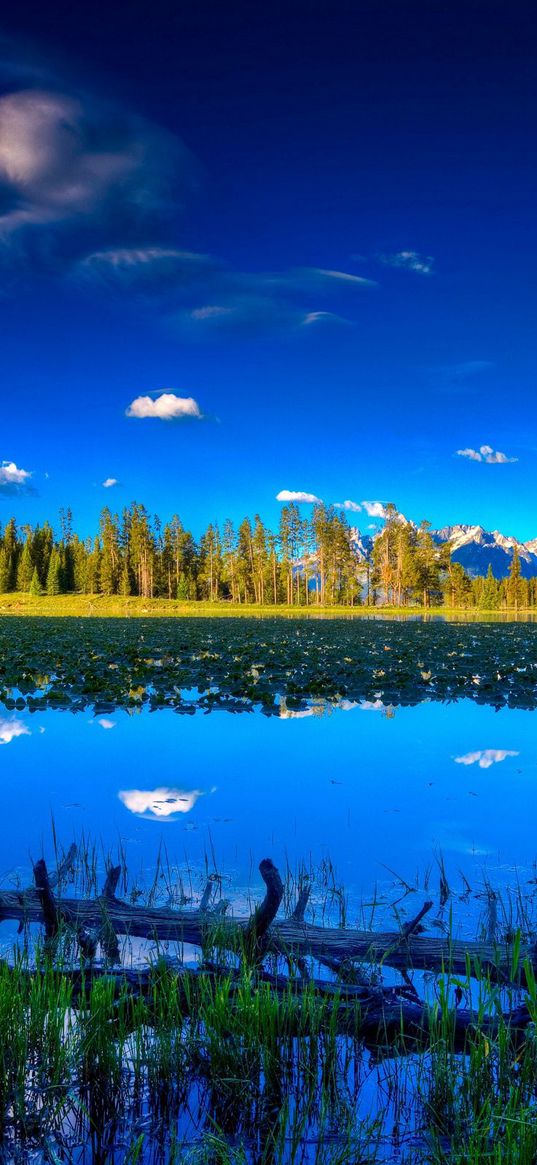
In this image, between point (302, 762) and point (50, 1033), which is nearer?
point (50, 1033)

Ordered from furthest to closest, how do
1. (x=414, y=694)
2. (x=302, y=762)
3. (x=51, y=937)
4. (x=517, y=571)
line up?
1. (x=517, y=571)
2. (x=414, y=694)
3. (x=302, y=762)
4. (x=51, y=937)

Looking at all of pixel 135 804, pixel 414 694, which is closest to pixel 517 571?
pixel 414 694

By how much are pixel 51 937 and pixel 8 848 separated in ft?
5.60

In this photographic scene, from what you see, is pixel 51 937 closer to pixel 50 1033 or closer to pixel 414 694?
pixel 50 1033

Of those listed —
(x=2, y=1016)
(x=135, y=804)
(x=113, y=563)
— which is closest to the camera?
(x=2, y=1016)

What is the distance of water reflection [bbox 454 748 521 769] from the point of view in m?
7.75

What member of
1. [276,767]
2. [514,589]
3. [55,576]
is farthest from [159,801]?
[514,589]

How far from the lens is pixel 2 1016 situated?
2312 millimetres

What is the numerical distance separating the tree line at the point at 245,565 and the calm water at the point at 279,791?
257ft

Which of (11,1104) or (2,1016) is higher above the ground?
(2,1016)

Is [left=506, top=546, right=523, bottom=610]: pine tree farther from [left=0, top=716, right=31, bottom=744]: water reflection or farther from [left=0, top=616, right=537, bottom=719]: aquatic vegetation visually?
[left=0, top=716, right=31, bottom=744]: water reflection

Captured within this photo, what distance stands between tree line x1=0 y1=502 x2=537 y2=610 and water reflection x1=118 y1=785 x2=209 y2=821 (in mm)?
81490

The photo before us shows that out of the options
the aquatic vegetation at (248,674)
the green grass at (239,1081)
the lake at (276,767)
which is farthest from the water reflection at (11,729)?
the green grass at (239,1081)

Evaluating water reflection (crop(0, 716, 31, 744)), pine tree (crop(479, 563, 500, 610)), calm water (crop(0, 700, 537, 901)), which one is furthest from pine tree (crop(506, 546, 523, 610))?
water reflection (crop(0, 716, 31, 744))
